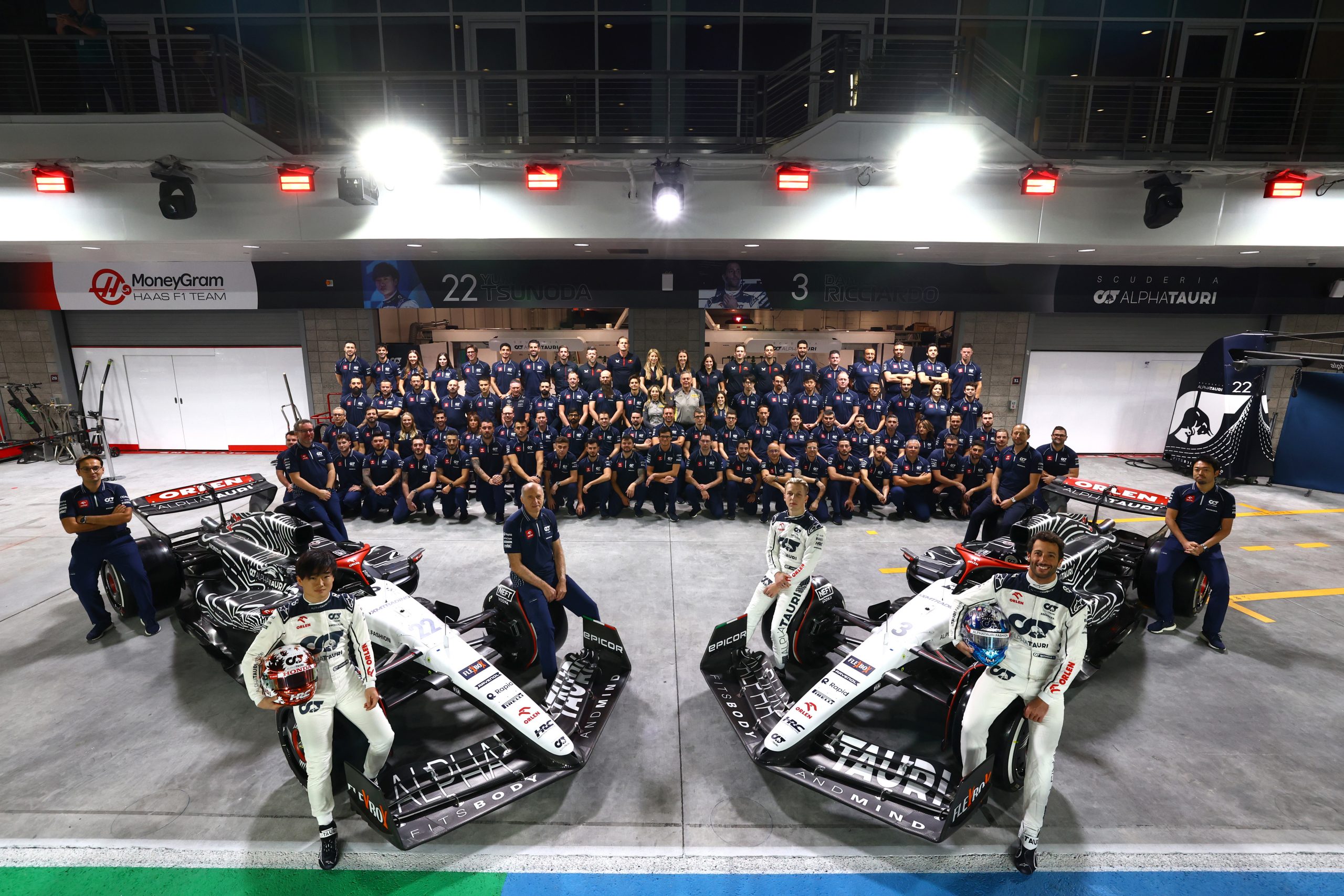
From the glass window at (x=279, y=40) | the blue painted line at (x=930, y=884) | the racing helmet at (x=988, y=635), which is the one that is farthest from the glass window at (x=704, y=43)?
the blue painted line at (x=930, y=884)

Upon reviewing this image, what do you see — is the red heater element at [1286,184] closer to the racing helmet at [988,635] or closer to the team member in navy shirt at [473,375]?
the racing helmet at [988,635]

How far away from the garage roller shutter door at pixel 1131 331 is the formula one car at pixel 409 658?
14.0 m

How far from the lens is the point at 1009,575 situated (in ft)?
12.0

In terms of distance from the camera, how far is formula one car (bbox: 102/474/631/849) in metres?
3.67

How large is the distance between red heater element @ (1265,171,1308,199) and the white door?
2161 cm

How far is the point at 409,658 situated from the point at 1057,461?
8224 mm

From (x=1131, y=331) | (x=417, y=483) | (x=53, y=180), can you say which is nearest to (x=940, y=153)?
(x=1131, y=331)

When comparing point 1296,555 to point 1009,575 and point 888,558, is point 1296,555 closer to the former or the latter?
point 888,558

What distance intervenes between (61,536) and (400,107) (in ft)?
28.6

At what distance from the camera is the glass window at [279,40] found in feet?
37.9

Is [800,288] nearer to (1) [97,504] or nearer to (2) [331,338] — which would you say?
(2) [331,338]

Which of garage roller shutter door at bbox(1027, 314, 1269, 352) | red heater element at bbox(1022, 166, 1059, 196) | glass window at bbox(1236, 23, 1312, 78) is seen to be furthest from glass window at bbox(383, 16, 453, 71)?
glass window at bbox(1236, 23, 1312, 78)

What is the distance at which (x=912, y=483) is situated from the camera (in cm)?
966

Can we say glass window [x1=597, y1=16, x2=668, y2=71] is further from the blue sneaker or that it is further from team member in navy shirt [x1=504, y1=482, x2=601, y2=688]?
the blue sneaker
